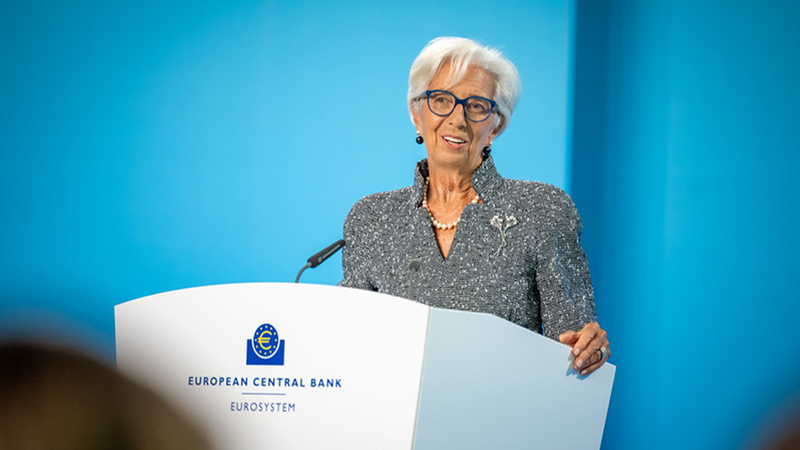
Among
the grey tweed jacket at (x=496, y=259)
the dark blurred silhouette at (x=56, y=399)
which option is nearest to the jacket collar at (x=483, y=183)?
the grey tweed jacket at (x=496, y=259)

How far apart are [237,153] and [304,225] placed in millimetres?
334

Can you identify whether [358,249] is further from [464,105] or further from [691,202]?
[691,202]

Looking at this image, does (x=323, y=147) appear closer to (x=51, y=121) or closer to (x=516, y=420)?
(x=51, y=121)

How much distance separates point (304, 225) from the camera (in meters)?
2.68

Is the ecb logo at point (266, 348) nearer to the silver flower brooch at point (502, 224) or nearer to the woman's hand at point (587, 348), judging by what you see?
the woman's hand at point (587, 348)

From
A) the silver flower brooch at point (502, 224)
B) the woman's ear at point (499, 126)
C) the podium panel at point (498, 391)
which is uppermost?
the woman's ear at point (499, 126)

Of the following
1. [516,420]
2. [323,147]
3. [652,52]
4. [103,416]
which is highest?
[652,52]

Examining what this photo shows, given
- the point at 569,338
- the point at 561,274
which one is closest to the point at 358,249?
the point at 561,274

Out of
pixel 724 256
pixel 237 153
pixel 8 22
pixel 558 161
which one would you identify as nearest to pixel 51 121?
pixel 8 22

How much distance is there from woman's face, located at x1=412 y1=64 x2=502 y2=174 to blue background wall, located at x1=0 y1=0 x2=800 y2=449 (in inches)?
31.8

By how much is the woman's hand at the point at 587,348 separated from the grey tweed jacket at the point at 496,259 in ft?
1.10

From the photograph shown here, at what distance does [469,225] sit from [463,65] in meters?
0.38

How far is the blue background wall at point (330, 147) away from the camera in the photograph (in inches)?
101

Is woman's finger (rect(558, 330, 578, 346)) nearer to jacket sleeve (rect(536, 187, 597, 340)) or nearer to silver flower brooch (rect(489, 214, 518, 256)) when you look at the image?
jacket sleeve (rect(536, 187, 597, 340))
